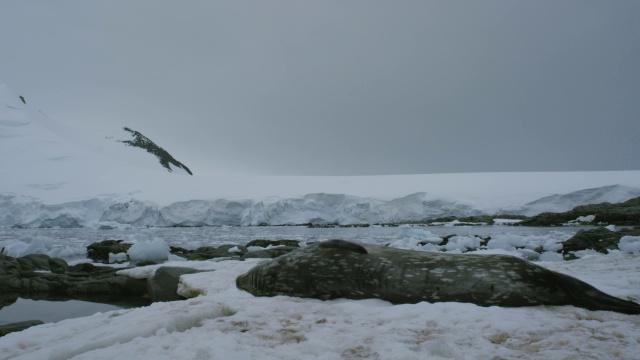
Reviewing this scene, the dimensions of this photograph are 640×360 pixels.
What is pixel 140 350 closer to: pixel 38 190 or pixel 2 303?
pixel 2 303

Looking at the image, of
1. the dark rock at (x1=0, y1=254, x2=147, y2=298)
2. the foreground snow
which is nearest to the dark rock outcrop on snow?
the dark rock at (x1=0, y1=254, x2=147, y2=298)

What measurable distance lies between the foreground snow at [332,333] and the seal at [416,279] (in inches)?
5.5

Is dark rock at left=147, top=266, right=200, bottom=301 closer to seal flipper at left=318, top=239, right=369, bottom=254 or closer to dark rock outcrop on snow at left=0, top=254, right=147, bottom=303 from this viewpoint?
dark rock outcrop on snow at left=0, top=254, right=147, bottom=303

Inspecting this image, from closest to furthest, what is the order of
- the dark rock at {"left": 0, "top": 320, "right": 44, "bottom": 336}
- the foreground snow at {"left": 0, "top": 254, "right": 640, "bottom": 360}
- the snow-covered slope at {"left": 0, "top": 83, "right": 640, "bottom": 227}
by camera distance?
the foreground snow at {"left": 0, "top": 254, "right": 640, "bottom": 360} < the dark rock at {"left": 0, "top": 320, "right": 44, "bottom": 336} < the snow-covered slope at {"left": 0, "top": 83, "right": 640, "bottom": 227}

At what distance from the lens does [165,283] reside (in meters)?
4.29

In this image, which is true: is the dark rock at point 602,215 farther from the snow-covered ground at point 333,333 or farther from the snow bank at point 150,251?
the snow-covered ground at point 333,333

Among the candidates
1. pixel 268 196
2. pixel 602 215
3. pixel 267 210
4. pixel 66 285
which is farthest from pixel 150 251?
pixel 602 215

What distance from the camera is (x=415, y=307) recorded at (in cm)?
235

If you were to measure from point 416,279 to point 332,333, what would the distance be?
0.97 metres

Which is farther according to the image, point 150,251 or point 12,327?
point 150,251

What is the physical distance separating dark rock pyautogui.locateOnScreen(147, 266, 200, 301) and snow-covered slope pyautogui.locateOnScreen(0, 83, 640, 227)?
1007 inches

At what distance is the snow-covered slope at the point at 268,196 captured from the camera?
29219 mm

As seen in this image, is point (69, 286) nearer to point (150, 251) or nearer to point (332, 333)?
point (150, 251)

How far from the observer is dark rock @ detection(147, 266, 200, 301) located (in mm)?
4184
